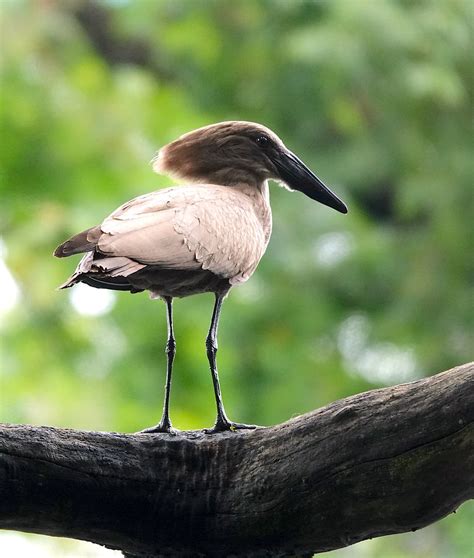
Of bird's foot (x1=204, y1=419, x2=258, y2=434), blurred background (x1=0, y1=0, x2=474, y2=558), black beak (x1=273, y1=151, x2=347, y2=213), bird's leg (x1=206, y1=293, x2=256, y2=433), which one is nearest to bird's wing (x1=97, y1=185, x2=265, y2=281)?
bird's leg (x1=206, y1=293, x2=256, y2=433)

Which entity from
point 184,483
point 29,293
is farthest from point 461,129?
point 184,483

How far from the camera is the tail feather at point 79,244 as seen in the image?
12.7 feet

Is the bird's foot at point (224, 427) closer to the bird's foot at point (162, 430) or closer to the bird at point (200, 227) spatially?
the bird at point (200, 227)

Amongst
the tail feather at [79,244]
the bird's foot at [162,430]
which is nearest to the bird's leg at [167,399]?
the bird's foot at [162,430]

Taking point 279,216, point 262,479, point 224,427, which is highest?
point 279,216

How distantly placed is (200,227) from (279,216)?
11.0 feet

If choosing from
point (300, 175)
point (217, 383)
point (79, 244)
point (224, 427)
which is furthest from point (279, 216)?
point (79, 244)

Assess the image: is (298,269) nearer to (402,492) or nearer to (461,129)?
(461,129)

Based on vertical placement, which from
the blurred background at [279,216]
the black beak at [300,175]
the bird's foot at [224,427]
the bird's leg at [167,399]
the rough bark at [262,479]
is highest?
the blurred background at [279,216]

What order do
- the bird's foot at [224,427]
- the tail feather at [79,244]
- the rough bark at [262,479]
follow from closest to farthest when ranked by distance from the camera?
the rough bark at [262,479] < the tail feather at [79,244] < the bird's foot at [224,427]

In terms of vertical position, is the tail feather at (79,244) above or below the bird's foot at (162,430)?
above

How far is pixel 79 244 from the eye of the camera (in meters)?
3.90

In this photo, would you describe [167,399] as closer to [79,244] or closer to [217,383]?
[217,383]

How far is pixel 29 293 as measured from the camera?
27.0 ft
